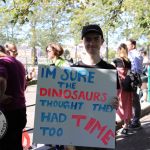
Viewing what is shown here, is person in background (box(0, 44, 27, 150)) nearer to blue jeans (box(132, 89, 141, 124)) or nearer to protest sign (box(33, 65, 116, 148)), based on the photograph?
protest sign (box(33, 65, 116, 148))

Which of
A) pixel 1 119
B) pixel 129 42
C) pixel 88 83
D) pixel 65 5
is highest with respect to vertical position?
pixel 65 5

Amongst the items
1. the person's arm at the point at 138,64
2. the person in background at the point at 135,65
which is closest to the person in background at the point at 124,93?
the person in background at the point at 135,65

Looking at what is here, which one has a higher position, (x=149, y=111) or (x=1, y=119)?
(x=1, y=119)

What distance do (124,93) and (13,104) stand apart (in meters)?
4.36

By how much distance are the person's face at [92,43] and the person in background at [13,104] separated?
2.15ft

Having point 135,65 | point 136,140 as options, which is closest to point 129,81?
point 135,65

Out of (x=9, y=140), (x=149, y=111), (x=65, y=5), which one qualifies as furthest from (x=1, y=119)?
(x=149, y=111)

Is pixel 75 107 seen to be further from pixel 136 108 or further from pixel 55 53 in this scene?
pixel 136 108

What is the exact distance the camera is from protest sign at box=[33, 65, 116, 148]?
12.9ft

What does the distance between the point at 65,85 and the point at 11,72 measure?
20.0 inches

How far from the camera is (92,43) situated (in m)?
4.04

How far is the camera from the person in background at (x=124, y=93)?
296 inches

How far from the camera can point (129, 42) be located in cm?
845

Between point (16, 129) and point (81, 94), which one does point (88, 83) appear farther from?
point (16, 129)
